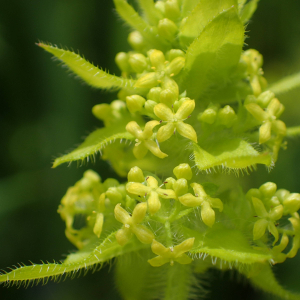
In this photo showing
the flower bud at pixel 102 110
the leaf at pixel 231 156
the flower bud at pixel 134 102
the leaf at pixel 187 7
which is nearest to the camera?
the leaf at pixel 231 156

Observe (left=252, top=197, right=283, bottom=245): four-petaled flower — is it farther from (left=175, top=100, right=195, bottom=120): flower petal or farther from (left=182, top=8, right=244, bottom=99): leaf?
(left=182, top=8, right=244, bottom=99): leaf

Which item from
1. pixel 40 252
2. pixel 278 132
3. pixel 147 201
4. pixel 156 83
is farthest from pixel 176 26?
pixel 40 252

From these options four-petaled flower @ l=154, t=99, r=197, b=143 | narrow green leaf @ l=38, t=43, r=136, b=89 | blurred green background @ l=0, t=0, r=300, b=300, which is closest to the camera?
four-petaled flower @ l=154, t=99, r=197, b=143

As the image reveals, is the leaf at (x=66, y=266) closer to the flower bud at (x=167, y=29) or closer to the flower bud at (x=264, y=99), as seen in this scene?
the flower bud at (x=264, y=99)

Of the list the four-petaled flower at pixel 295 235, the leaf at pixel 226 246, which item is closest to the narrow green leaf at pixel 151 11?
the leaf at pixel 226 246

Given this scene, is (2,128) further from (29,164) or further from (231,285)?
(231,285)

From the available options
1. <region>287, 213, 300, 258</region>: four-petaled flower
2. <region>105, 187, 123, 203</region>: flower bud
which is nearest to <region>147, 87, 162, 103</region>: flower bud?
<region>105, 187, 123, 203</region>: flower bud

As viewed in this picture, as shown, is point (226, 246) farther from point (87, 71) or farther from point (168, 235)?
point (87, 71)
